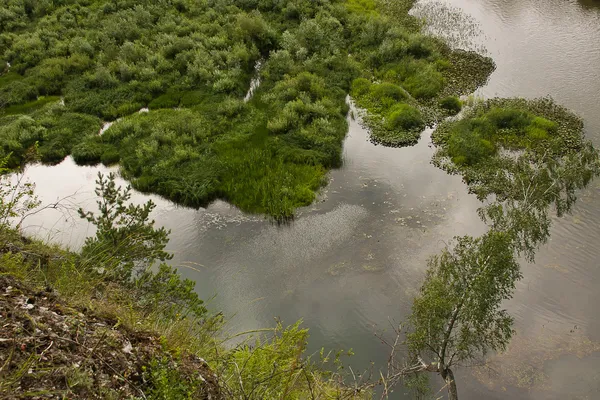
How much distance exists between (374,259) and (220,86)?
15.2m

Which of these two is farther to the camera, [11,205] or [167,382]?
[11,205]

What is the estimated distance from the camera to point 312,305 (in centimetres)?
1712

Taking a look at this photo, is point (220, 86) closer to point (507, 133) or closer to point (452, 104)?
point (452, 104)

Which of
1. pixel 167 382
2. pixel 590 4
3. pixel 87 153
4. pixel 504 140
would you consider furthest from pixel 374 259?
pixel 590 4

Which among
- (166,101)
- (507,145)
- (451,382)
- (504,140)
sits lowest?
(166,101)

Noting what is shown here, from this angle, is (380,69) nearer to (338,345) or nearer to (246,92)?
(246,92)

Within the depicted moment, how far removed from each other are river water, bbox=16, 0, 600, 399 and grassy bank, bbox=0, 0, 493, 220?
4.39 ft

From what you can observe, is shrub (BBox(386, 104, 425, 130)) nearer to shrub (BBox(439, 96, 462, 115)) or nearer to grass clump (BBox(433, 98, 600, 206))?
grass clump (BBox(433, 98, 600, 206))

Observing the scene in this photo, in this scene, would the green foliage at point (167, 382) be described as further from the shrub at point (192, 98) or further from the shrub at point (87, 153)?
the shrub at point (192, 98)

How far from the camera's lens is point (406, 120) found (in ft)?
83.7

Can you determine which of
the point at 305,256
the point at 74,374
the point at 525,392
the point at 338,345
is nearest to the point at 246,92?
the point at 305,256

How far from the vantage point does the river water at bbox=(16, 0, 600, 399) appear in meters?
15.3

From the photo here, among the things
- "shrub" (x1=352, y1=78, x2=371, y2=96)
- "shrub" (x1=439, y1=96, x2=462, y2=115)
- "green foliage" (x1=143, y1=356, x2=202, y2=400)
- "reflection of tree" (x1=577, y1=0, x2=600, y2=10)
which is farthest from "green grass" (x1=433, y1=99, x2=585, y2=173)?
"green foliage" (x1=143, y1=356, x2=202, y2=400)

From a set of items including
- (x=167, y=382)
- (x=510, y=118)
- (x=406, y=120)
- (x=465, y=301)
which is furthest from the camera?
(x=406, y=120)
